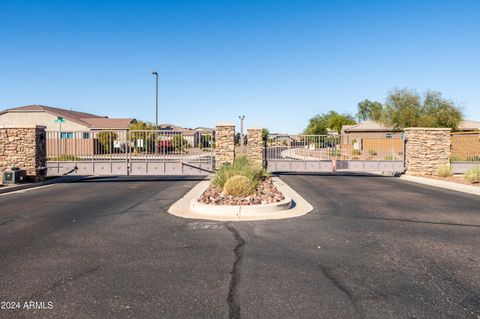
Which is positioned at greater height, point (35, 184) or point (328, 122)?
point (328, 122)

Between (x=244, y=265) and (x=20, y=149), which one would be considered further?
(x=20, y=149)

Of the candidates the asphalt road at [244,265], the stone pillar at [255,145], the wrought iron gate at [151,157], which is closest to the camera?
the asphalt road at [244,265]

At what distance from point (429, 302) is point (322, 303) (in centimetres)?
125

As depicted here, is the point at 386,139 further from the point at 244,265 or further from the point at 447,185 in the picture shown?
the point at 244,265

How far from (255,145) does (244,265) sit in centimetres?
1530

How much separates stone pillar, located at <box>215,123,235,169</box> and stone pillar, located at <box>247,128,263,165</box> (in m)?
1.29

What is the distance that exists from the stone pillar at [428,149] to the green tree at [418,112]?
81.3 ft

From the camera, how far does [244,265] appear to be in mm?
5430

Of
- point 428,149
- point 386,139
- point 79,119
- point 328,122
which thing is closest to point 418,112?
point 386,139

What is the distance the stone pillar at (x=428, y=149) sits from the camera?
2064 centimetres

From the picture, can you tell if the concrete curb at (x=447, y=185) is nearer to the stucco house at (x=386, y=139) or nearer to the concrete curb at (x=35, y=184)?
the stucco house at (x=386, y=139)

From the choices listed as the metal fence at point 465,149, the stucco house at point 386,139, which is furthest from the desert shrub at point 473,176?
the metal fence at point 465,149

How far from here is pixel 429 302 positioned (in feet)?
13.7

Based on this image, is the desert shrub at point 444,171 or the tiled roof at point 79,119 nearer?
the desert shrub at point 444,171
